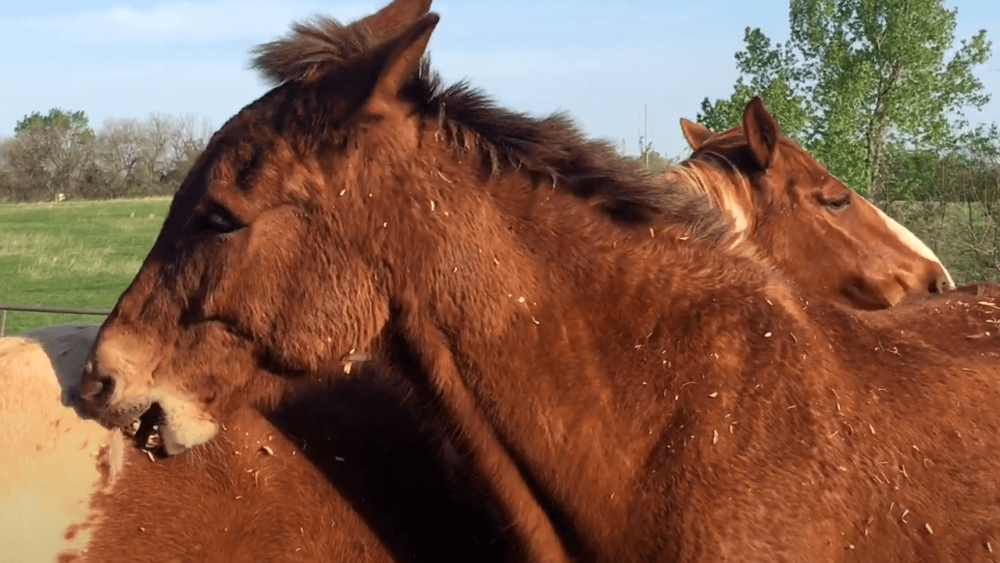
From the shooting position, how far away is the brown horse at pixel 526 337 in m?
2.58

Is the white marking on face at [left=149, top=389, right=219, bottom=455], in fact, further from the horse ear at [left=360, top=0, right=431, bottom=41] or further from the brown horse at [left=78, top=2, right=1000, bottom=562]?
the horse ear at [left=360, top=0, right=431, bottom=41]

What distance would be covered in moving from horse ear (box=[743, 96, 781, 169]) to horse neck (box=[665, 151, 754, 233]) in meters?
0.15

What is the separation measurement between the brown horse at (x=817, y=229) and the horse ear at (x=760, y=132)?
17 mm

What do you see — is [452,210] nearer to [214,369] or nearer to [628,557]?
[214,369]

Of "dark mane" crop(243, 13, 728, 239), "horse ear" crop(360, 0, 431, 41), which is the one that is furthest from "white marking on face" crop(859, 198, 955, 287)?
"horse ear" crop(360, 0, 431, 41)

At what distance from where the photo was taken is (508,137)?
9.29ft

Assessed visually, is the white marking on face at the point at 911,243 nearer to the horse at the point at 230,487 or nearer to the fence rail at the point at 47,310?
the horse at the point at 230,487

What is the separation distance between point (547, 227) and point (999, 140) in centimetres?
1649

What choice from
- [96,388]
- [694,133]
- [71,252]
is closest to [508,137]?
[96,388]

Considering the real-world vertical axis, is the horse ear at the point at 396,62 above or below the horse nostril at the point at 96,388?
above

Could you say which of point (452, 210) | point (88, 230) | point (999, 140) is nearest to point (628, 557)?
point (452, 210)

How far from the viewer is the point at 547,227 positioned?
2.79 m

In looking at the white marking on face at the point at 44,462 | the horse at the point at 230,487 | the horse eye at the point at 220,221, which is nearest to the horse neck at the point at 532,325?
the horse at the point at 230,487

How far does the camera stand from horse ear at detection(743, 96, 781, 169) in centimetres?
491
